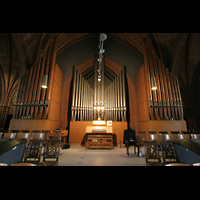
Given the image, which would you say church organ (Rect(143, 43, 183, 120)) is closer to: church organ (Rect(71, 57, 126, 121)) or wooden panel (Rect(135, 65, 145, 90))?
wooden panel (Rect(135, 65, 145, 90))

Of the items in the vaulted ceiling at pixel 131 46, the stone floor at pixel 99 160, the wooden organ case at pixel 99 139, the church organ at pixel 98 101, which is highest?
the vaulted ceiling at pixel 131 46

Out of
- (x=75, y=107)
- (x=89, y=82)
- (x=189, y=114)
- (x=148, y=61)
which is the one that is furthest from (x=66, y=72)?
(x=189, y=114)

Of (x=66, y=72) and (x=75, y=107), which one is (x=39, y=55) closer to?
(x=66, y=72)

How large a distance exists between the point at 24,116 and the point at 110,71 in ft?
23.8

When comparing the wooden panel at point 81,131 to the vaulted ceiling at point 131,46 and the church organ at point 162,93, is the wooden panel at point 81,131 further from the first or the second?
the vaulted ceiling at point 131,46

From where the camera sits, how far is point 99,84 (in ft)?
29.3

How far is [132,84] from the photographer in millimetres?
8992

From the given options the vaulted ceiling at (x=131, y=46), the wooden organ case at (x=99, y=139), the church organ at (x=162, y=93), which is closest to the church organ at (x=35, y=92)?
the vaulted ceiling at (x=131, y=46)

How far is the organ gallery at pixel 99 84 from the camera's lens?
6512 millimetres

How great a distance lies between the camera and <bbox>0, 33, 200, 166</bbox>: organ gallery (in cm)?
651

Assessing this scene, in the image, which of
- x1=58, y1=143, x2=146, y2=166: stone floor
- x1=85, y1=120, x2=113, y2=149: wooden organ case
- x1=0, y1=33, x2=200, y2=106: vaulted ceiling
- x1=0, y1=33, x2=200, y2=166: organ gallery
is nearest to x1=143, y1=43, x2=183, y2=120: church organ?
x1=0, y1=33, x2=200, y2=166: organ gallery

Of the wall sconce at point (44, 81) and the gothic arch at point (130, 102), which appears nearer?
the wall sconce at point (44, 81)

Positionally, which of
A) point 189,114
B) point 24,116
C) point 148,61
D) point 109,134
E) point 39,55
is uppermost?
point 39,55
